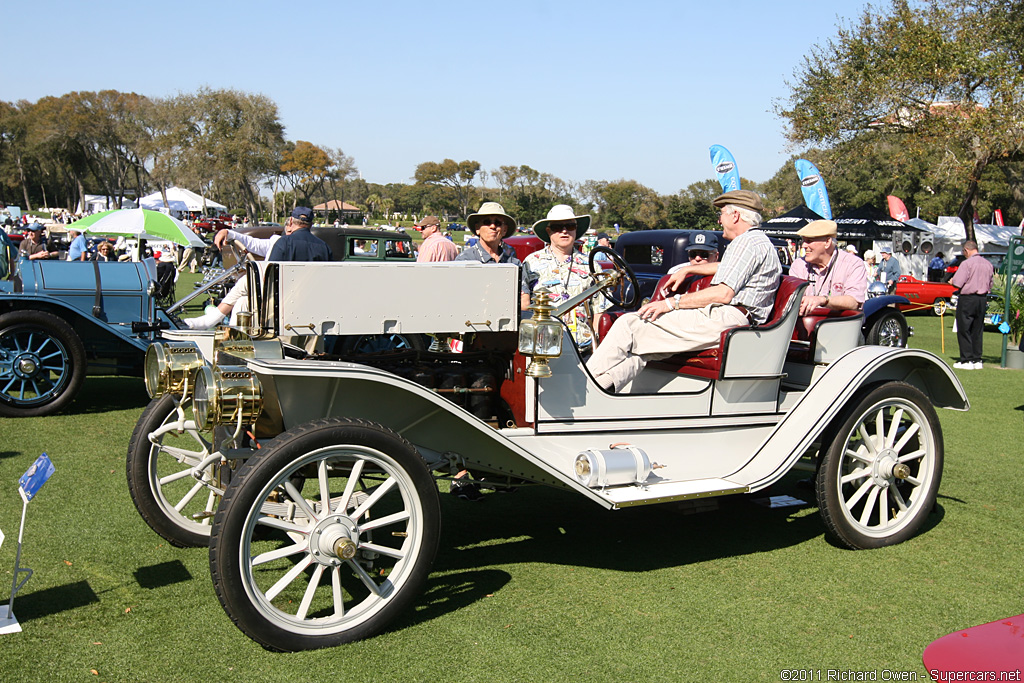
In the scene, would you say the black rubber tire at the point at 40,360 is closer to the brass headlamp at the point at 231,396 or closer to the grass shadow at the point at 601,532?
the grass shadow at the point at 601,532

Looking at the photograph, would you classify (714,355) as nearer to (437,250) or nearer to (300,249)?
(437,250)

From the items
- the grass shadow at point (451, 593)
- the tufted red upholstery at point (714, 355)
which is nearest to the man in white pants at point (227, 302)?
the grass shadow at point (451, 593)

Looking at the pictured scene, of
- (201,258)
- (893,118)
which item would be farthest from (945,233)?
(201,258)

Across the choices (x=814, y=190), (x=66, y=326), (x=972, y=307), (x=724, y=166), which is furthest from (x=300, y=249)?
(x=814, y=190)

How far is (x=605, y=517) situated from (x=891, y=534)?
1548 millimetres

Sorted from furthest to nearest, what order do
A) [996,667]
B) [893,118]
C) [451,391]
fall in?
[893,118], [451,391], [996,667]

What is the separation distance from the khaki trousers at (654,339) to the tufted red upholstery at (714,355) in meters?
0.07

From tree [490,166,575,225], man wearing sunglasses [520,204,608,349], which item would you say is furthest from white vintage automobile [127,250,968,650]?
tree [490,166,575,225]

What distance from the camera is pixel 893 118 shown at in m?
22.8

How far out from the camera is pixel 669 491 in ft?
12.0

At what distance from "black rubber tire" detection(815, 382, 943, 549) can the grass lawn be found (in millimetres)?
146

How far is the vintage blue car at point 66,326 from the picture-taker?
679 centimetres

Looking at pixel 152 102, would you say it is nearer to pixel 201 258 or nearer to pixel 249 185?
pixel 249 185

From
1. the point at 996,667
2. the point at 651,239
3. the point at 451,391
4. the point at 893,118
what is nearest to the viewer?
the point at 996,667
